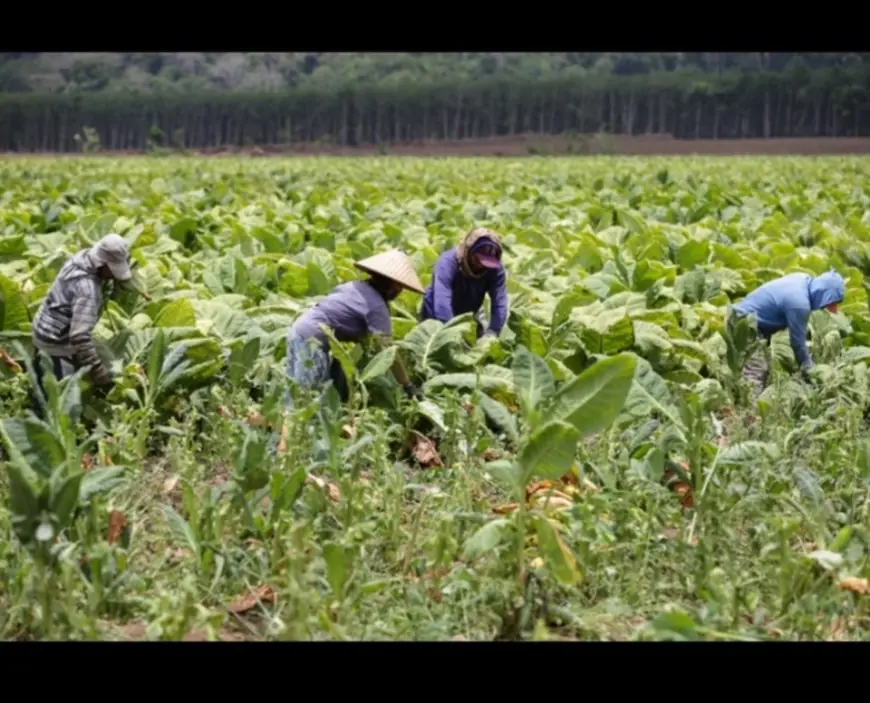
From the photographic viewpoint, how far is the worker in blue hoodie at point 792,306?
20.1 feet

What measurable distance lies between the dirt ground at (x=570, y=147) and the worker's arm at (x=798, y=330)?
49.1 meters

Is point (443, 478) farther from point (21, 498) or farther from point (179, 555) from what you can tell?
point (21, 498)

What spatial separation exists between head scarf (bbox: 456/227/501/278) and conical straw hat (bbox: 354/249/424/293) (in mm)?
761

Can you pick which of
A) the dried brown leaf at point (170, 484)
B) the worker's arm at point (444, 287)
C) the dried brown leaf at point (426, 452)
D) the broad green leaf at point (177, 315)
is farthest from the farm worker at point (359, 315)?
the dried brown leaf at point (170, 484)

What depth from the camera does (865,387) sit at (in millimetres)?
5438

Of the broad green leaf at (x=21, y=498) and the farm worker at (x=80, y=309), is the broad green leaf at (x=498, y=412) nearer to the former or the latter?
the broad green leaf at (x=21, y=498)

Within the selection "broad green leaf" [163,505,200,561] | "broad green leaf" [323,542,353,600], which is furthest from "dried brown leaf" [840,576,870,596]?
"broad green leaf" [163,505,200,561]

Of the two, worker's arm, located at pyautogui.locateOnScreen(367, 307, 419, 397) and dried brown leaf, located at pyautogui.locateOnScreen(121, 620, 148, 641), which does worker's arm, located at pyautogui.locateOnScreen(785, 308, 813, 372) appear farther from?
dried brown leaf, located at pyautogui.locateOnScreen(121, 620, 148, 641)

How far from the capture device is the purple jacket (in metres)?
6.10

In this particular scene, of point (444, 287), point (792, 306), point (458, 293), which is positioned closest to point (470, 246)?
point (444, 287)

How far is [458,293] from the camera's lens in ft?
20.8

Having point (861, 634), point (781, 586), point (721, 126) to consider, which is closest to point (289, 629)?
point (781, 586)
